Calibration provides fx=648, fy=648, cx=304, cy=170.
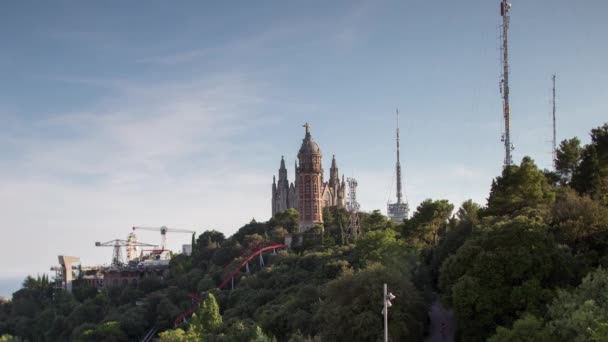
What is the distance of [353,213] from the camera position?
291 ft

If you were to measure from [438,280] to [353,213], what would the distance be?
149 ft

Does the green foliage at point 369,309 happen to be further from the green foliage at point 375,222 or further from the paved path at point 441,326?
the green foliage at point 375,222

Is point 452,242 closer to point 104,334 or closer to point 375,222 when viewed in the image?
point 375,222

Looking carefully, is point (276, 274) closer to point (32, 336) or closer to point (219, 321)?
point (219, 321)

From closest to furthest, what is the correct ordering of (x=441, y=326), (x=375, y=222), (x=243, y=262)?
(x=441, y=326), (x=375, y=222), (x=243, y=262)

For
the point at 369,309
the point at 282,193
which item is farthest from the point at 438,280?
the point at 282,193

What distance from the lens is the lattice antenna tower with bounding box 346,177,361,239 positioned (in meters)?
86.3

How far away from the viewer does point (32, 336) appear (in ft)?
316

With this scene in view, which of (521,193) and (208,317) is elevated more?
(521,193)

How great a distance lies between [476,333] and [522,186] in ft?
67.0

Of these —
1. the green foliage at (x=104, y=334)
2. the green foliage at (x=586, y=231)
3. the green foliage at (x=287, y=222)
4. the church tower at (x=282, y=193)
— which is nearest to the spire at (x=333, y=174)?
the church tower at (x=282, y=193)

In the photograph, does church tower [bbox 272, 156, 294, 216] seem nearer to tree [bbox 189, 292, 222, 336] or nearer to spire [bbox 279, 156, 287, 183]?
spire [bbox 279, 156, 287, 183]

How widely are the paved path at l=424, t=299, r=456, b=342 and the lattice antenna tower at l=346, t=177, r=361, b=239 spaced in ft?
105

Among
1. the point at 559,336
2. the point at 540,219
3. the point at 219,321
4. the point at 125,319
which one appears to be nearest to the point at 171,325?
the point at 125,319
